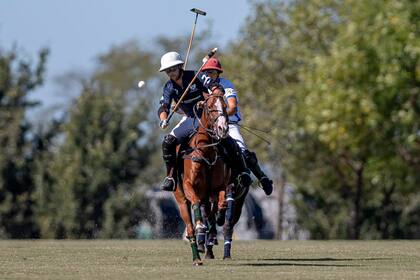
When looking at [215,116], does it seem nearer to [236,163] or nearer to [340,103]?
[236,163]

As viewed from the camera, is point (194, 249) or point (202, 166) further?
point (202, 166)

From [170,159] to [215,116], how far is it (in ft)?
4.15

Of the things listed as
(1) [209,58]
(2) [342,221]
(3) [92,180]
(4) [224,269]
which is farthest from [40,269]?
(2) [342,221]

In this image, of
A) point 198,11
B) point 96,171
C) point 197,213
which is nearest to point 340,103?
point 96,171

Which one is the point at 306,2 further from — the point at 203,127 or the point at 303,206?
the point at 203,127

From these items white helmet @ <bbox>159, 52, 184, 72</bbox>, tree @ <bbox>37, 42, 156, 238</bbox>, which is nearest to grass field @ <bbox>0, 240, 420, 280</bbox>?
white helmet @ <bbox>159, 52, 184, 72</bbox>

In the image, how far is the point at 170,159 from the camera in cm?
2064

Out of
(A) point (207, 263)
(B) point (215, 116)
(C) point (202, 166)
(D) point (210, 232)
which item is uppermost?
(B) point (215, 116)

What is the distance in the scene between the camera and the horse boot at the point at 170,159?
20.5 m

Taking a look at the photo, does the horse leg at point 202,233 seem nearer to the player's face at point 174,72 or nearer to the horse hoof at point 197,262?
the horse hoof at point 197,262

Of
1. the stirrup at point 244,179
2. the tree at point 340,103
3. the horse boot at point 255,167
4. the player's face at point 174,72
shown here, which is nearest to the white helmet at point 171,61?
the player's face at point 174,72

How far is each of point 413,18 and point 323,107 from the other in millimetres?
3975

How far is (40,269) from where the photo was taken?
18.6 meters

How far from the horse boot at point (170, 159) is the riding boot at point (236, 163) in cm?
66
